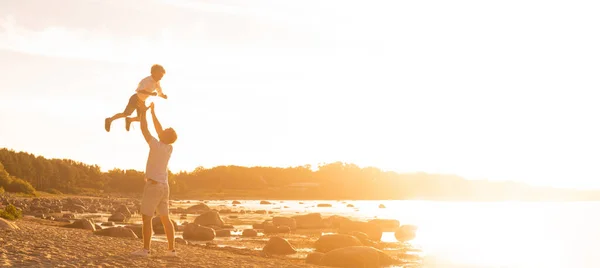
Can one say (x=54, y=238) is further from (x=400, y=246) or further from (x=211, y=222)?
(x=211, y=222)

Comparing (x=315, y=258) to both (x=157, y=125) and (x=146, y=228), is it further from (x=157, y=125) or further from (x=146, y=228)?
(x=157, y=125)

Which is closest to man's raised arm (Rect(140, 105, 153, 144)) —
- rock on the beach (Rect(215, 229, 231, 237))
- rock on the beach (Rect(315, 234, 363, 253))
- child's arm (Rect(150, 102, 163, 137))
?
child's arm (Rect(150, 102, 163, 137))

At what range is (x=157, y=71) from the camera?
11539 millimetres

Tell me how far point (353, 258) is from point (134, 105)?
11.3 m

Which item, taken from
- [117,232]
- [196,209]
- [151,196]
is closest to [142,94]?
[151,196]

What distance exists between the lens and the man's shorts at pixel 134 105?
37.7ft

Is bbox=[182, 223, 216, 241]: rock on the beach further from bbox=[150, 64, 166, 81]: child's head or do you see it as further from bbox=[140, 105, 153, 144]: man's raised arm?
bbox=[150, 64, 166, 81]: child's head

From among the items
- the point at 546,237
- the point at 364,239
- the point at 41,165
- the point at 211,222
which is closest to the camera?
the point at 364,239

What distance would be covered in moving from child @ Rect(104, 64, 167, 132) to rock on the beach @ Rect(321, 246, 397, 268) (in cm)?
1080

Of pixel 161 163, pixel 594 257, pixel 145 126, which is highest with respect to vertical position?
pixel 145 126

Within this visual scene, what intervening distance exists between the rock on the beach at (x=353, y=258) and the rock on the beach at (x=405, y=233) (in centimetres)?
1375

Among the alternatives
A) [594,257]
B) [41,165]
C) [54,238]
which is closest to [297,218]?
[594,257]

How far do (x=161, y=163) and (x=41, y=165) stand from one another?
100 metres

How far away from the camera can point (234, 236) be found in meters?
31.3
